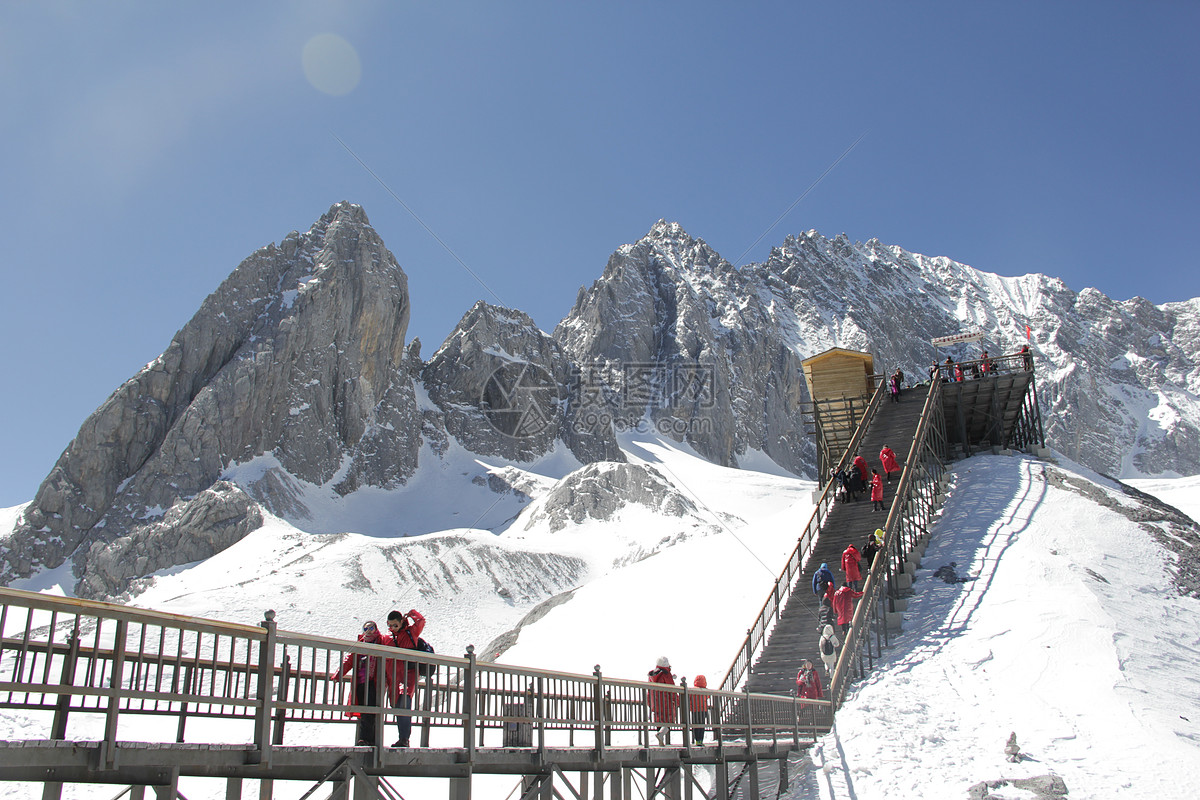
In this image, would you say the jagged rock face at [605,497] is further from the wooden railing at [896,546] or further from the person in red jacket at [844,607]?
the person in red jacket at [844,607]

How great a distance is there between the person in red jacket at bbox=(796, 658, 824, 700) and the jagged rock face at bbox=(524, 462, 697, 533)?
192 feet

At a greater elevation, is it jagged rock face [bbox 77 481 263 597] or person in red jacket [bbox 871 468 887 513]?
jagged rock face [bbox 77 481 263 597]

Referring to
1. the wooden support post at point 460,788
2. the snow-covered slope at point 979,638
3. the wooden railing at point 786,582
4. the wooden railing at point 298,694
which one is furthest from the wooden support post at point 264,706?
the wooden railing at point 786,582

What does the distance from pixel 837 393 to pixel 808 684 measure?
23.8 metres

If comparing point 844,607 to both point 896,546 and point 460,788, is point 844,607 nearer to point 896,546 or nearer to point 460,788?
point 896,546

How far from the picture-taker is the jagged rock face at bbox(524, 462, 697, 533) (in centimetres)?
7562

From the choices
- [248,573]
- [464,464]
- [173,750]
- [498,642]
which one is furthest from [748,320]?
[173,750]

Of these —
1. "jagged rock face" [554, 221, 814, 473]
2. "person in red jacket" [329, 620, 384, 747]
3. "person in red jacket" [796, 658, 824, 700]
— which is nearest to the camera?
"person in red jacket" [329, 620, 384, 747]

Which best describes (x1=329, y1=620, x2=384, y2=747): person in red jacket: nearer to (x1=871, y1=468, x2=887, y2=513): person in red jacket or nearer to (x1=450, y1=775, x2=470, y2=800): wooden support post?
(x1=450, y1=775, x2=470, y2=800): wooden support post

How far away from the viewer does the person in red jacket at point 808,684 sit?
585 inches

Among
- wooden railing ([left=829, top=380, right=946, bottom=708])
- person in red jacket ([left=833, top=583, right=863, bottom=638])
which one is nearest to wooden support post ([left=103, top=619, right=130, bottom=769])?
wooden railing ([left=829, top=380, right=946, bottom=708])

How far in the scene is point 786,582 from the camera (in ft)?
82.6

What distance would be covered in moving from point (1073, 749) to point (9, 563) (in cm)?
10473

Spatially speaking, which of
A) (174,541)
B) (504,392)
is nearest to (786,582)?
(174,541)
